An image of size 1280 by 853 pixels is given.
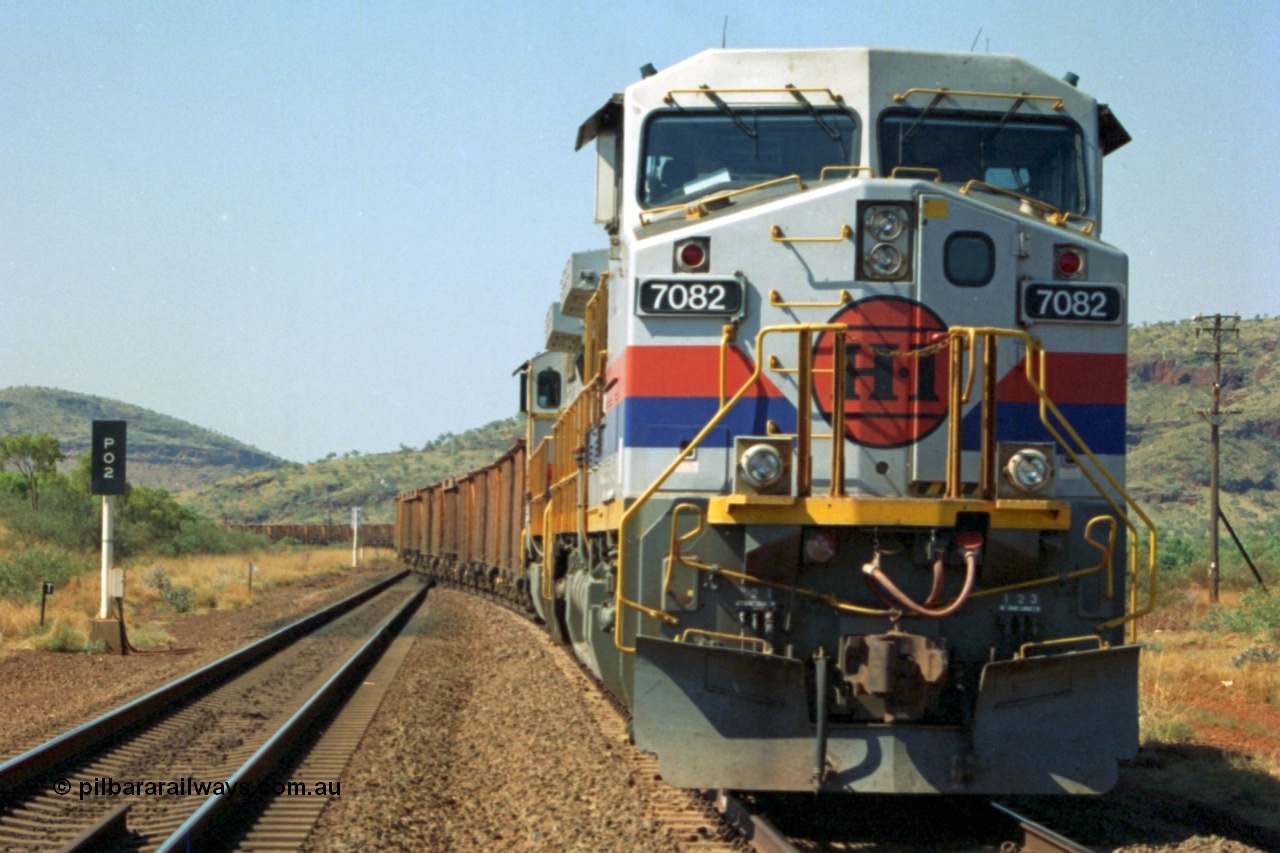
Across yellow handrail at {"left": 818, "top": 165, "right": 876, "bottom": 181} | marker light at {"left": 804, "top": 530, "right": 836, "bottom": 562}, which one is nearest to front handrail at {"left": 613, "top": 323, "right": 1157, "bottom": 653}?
marker light at {"left": 804, "top": 530, "right": 836, "bottom": 562}

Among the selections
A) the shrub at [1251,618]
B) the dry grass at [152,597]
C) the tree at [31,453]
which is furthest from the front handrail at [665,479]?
the tree at [31,453]

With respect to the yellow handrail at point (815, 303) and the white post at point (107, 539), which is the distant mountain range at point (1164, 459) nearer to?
the white post at point (107, 539)

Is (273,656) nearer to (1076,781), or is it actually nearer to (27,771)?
(27,771)

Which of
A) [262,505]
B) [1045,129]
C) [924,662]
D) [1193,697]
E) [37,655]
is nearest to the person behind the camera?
[924,662]

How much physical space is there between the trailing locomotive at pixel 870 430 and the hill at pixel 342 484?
349 ft

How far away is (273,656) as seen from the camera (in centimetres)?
1727

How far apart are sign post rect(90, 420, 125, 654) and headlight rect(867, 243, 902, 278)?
12.0 metres

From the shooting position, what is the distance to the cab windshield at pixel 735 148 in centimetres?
784

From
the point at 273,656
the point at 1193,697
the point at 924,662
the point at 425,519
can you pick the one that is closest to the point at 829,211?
the point at 924,662

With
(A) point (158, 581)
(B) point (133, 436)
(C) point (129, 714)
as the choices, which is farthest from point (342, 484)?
(C) point (129, 714)

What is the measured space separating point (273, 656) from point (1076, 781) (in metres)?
12.7

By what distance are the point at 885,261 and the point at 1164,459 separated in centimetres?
6062

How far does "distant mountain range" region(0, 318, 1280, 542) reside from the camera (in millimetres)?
60594

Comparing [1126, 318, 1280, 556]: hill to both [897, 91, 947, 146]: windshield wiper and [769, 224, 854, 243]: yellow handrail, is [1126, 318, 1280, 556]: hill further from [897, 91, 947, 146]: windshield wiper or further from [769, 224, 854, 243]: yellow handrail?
[769, 224, 854, 243]: yellow handrail
